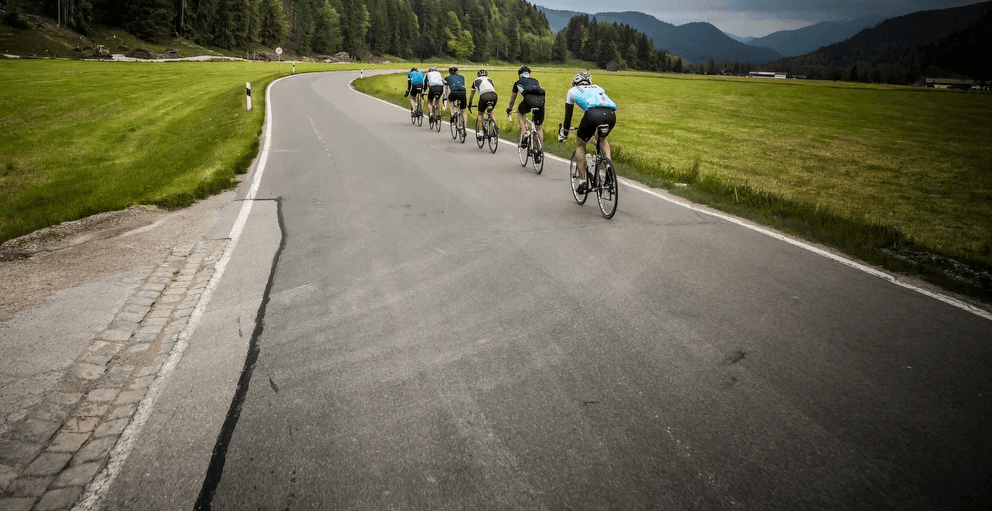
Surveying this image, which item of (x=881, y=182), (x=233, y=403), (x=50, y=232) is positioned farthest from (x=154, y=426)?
(x=881, y=182)

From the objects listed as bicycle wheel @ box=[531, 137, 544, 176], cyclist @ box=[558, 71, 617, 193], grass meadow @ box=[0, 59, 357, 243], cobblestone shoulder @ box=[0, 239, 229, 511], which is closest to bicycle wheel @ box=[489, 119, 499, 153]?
bicycle wheel @ box=[531, 137, 544, 176]

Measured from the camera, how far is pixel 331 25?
115625 millimetres

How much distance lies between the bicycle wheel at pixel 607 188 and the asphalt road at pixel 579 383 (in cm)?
113

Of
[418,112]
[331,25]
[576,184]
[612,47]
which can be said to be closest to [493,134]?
[576,184]

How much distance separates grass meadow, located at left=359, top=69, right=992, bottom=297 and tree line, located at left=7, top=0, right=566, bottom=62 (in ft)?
222

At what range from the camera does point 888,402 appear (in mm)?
3248

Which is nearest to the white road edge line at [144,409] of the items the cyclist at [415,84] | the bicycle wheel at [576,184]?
the bicycle wheel at [576,184]

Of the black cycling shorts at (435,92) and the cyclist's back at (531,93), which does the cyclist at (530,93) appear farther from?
the black cycling shorts at (435,92)

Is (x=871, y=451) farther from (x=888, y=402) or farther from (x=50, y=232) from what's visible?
(x=50, y=232)

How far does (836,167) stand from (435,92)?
1272 cm

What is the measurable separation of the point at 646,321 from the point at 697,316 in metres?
0.47

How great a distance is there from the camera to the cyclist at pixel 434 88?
16.5 m

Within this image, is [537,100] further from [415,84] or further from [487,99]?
[415,84]

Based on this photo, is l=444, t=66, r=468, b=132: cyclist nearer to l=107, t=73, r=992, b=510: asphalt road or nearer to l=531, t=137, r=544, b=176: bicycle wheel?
l=531, t=137, r=544, b=176: bicycle wheel
